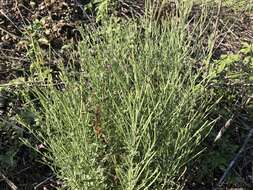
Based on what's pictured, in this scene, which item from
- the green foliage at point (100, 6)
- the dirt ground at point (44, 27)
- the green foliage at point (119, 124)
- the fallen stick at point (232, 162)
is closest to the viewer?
the green foliage at point (119, 124)

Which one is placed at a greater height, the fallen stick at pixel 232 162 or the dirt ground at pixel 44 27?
the dirt ground at pixel 44 27

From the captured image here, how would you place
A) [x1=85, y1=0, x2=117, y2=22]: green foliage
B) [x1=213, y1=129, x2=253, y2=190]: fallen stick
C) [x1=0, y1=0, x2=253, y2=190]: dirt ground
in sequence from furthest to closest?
1. [x1=85, y1=0, x2=117, y2=22]: green foliage
2. [x1=0, y1=0, x2=253, y2=190]: dirt ground
3. [x1=213, y1=129, x2=253, y2=190]: fallen stick

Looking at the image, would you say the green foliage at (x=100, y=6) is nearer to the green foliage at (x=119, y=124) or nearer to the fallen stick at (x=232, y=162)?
the green foliage at (x=119, y=124)

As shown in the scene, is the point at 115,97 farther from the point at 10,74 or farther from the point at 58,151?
the point at 10,74

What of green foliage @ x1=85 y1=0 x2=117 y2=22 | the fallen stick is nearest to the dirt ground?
green foliage @ x1=85 y1=0 x2=117 y2=22

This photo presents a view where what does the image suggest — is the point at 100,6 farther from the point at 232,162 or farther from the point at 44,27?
the point at 232,162

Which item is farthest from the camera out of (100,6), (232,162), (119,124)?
(100,6)

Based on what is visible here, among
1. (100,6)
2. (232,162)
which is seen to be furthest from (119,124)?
(100,6)

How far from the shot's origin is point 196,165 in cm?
273

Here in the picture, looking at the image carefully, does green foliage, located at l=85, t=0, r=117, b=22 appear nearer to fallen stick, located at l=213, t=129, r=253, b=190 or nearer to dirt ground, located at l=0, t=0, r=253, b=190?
dirt ground, located at l=0, t=0, r=253, b=190

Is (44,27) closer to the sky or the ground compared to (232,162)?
closer to the sky

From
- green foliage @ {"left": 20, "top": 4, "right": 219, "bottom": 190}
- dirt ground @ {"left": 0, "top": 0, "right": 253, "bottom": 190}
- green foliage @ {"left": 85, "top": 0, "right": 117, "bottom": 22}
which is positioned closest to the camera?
green foliage @ {"left": 20, "top": 4, "right": 219, "bottom": 190}

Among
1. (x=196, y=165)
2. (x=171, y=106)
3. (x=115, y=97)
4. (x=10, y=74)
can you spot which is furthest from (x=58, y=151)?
(x=10, y=74)

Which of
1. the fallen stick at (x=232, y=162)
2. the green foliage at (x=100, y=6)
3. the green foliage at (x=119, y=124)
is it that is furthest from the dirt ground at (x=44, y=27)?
the green foliage at (x=119, y=124)
